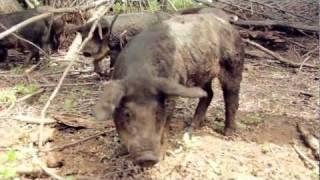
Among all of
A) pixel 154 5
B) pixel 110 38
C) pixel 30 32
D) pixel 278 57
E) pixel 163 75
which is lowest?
pixel 278 57

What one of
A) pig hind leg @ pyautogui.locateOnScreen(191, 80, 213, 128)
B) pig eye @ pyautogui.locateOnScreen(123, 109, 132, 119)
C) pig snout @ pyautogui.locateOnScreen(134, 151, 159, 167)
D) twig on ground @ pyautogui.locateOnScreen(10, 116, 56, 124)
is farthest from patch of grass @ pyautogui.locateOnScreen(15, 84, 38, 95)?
pig snout @ pyautogui.locateOnScreen(134, 151, 159, 167)

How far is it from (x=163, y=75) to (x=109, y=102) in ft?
2.17

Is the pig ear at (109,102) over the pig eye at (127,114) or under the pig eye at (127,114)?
over

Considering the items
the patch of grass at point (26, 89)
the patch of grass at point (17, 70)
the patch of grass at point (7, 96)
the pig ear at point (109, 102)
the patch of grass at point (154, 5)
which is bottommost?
the patch of grass at point (17, 70)

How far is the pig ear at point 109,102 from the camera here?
423cm

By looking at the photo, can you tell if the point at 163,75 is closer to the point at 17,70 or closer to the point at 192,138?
the point at 192,138

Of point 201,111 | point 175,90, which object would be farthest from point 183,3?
point 175,90

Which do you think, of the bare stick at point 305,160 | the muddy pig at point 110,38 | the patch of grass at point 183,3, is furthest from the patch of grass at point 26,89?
the patch of grass at point 183,3

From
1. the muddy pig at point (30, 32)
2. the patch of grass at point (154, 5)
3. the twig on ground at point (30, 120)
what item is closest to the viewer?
the twig on ground at point (30, 120)

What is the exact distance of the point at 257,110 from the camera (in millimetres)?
6320

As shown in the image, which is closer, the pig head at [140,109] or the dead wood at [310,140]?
the pig head at [140,109]

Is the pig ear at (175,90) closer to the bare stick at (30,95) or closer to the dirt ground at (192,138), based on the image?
the dirt ground at (192,138)

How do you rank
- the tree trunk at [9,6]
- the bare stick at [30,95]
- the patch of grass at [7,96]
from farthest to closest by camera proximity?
the tree trunk at [9,6], the patch of grass at [7,96], the bare stick at [30,95]

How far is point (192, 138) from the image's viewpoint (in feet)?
17.7
